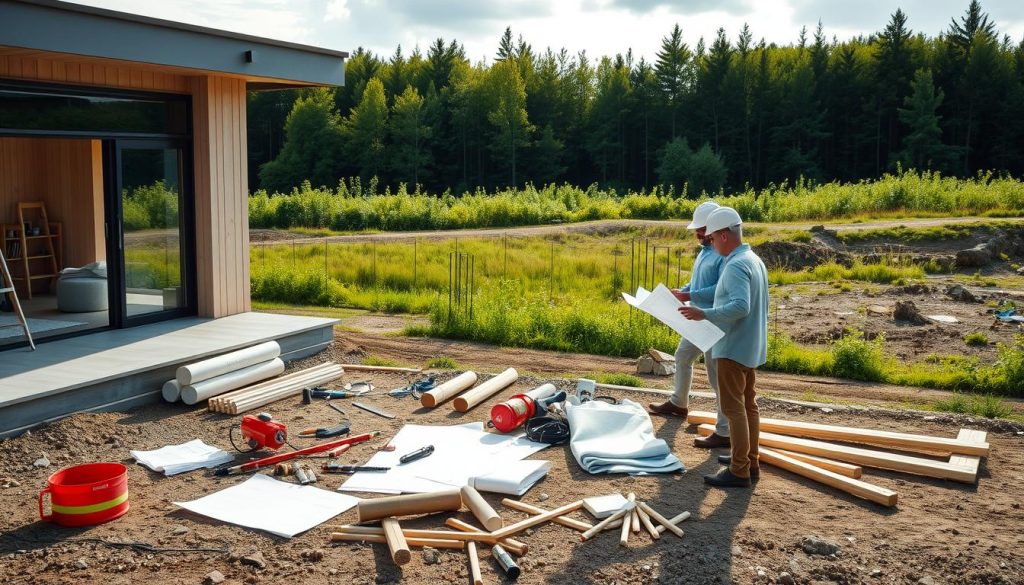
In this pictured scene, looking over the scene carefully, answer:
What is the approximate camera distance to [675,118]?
2739 inches

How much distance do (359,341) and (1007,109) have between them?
184 feet

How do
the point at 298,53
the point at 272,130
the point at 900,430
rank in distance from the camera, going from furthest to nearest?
the point at 272,130
the point at 298,53
the point at 900,430

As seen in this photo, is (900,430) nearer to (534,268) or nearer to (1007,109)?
(534,268)

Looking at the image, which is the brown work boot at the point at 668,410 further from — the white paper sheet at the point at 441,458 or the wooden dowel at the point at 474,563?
the wooden dowel at the point at 474,563

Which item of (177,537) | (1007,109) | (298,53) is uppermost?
(1007,109)

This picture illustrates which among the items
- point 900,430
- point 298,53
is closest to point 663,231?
point 298,53

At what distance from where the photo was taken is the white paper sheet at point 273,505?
20.6ft

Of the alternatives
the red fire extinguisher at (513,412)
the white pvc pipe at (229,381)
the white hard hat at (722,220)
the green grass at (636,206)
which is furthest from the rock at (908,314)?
the green grass at (636,206)

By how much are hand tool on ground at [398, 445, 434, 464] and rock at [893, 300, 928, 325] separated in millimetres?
10179

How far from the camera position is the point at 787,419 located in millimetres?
9172

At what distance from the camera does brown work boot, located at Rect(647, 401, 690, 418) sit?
9.20 meters

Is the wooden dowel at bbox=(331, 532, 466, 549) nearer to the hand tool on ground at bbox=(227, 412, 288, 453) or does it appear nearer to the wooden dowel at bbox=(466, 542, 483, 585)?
the wooden dowel at bbox=(466, 542, 483, 585)

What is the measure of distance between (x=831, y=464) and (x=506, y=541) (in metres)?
3.07

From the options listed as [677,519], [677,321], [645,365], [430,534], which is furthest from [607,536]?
[645,365]
